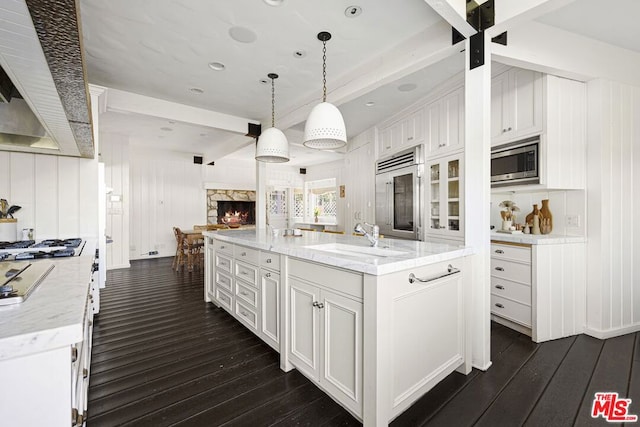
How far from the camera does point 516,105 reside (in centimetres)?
274

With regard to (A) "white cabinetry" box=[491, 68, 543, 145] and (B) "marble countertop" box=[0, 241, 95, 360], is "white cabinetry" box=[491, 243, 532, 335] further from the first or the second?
(B) "marble countertop" box=[0, 241, 95, 360]

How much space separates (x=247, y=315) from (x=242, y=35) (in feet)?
8.01

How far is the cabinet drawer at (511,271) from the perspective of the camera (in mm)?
2494

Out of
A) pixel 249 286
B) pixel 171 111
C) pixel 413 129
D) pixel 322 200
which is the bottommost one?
pixel 249 286

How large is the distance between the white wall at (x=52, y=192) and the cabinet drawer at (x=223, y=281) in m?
1.34

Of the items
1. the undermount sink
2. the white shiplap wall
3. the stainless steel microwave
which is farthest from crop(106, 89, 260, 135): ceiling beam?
the white shiplap wall

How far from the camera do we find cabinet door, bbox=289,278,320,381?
5.57ft

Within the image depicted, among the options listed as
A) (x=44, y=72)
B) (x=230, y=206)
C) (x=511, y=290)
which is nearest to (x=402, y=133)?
(x=511, y=290)

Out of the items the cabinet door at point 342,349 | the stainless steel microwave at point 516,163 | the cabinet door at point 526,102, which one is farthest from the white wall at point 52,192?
the cabinet door at point 526,102

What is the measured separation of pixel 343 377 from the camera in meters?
1.53

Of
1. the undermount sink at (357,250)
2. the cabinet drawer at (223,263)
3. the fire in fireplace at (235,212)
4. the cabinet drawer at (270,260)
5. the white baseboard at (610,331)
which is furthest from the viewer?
the fire in fireplace at (235,212)

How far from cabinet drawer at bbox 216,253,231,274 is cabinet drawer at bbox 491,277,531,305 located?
266cm

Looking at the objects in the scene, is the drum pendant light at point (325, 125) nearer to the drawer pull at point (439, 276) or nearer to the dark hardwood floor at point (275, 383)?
the drawer pull at point (439, 276)

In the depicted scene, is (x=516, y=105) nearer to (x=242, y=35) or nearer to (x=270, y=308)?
(x=242, y=35)
